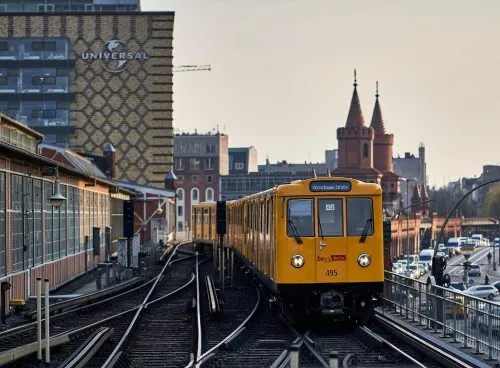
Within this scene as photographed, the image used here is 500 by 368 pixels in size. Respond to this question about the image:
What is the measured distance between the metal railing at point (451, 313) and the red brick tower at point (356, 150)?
11997cm

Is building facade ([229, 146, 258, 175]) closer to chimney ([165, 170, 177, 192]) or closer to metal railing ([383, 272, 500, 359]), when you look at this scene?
chimney ([165, 170, 177, 192])

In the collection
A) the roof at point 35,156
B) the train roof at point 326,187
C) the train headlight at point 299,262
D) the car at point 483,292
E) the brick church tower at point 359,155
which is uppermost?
the brick church tower at point 359,155

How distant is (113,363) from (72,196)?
2749cm

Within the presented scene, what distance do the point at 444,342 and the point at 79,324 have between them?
9210mm

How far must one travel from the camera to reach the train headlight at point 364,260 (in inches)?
896

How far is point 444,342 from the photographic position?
66.8ft

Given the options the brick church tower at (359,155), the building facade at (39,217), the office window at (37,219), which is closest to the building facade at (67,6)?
the brick church tower at (359,155)

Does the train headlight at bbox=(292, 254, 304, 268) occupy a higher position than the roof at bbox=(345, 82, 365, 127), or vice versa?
the roof at bbox=(345, 82, 365, 127)

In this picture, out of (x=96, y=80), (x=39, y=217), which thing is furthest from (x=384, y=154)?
(x=39, y=217)

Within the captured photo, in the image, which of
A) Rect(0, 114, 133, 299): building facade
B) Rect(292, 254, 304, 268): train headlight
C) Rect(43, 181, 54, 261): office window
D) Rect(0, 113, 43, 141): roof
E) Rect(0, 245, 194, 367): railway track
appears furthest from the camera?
Rect(0, 113, 43, 141): roof

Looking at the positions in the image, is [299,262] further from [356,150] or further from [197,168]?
[197,168]

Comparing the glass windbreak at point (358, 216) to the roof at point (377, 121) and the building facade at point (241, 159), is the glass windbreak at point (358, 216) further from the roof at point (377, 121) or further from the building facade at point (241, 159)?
the building facade at point (241, 159)

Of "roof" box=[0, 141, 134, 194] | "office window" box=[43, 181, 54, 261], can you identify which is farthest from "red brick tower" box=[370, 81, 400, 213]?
"office window" box=[43, 181, 54, 261]

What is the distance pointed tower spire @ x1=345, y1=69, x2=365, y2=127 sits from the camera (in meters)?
148
